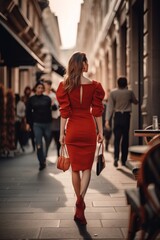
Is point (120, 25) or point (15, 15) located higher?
point (15, 15)

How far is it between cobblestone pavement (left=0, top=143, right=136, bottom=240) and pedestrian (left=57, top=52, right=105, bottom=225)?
1.20 ft

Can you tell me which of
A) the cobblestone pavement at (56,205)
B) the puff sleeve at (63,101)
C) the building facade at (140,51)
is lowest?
the cobblestone pavement at (56,205)

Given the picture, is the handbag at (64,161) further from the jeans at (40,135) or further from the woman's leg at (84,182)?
the jeans at (40,135)

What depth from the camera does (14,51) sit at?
12.8 meters

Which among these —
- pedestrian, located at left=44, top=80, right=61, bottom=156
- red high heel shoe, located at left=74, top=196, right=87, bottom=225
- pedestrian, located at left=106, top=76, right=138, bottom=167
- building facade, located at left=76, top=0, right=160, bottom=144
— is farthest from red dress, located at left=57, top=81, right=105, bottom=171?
pedestrian, located at left=44, top=80, right=61, bottom=156

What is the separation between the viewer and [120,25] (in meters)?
14.5

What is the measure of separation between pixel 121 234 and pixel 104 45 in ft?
57.5

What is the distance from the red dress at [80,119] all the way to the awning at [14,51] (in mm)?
6881

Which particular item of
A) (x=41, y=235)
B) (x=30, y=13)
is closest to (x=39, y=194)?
(x=41, y=235)

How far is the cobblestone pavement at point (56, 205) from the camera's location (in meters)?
4.07

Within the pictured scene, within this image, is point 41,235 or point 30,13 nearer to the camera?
point 41,235

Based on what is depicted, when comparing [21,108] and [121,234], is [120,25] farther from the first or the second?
[121,234]

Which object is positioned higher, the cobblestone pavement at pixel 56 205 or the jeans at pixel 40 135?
the jeans at pixel 40 135

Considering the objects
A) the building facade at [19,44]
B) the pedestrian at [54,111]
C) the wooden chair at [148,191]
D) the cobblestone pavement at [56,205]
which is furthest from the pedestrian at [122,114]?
the wooden chair at [148,191]
